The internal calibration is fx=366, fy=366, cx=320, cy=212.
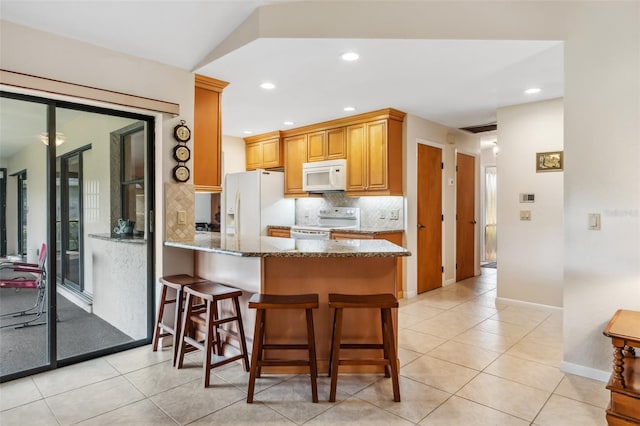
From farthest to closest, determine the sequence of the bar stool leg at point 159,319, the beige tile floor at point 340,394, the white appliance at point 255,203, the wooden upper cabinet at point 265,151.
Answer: the wooden upper cabinet at point 265,151
the white appliance at point 255,203
the bar stool leg at point 159,319
the beige tile floor at point 340,394

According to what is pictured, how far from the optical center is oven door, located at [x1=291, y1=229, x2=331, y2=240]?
4.75 metres

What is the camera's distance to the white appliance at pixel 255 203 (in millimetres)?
5422

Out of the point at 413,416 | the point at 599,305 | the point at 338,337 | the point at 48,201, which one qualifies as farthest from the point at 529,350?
the point at 48,201

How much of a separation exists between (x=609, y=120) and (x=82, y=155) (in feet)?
13.4

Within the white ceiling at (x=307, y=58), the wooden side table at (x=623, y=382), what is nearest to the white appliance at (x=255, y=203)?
the white ceiling at (x=307, y=58)

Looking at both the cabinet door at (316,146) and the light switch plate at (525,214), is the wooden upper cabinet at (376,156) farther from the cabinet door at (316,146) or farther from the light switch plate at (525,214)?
the light switch plate at (525,214)

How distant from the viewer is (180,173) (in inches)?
122

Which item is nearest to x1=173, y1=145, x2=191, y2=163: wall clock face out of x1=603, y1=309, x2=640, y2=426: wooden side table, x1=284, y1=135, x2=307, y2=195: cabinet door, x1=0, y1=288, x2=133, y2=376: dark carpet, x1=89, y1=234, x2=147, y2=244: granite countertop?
x1=89, y1=234, x2=147, y2=244: granite countertop

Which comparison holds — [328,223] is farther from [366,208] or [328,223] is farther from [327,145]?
[327,145]

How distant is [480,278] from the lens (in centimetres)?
599

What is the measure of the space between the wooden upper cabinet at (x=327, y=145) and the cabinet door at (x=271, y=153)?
2.22 feet

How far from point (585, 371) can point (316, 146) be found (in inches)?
156

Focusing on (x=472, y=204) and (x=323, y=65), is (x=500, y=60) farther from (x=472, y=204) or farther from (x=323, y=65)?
(x=472, y=204)

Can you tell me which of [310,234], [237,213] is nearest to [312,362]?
[310,234]
